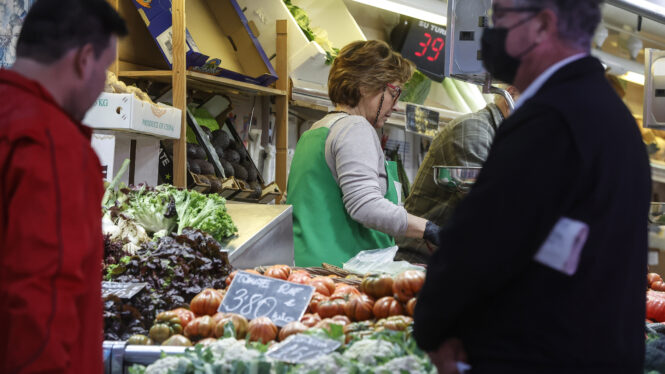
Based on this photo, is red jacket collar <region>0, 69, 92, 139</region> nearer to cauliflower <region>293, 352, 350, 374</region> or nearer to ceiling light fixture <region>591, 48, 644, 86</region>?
cauliflower <region>293, 352, 350, 374</region>

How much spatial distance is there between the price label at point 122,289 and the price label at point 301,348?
0.68m

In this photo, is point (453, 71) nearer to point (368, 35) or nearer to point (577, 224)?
point (577, 224)

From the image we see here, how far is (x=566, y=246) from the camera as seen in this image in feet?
4.14

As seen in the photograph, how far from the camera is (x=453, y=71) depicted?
3426mm

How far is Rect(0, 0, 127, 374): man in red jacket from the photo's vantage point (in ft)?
3.74

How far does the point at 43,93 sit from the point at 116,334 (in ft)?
3.99

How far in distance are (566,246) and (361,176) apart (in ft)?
6.54

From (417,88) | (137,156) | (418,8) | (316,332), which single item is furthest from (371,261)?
(417,88)

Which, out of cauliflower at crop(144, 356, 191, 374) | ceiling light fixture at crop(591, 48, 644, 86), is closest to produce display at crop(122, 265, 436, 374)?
cauliflower at crop(144, 356, 191, 374)

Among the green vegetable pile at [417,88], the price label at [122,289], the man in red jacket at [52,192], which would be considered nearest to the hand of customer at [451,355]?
the man in red jacket at [52,192]

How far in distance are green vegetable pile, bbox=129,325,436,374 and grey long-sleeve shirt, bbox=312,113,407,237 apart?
1.26 m

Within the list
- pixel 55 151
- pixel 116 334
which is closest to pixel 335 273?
pixel 116 334

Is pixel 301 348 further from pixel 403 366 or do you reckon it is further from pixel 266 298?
pixel 266 298

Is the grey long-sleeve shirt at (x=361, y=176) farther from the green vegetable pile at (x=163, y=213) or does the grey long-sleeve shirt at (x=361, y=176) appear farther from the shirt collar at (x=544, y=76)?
the shirt collar at (x=544, y=76)
